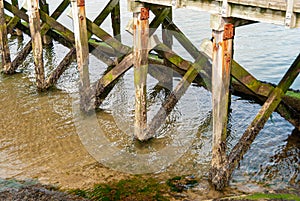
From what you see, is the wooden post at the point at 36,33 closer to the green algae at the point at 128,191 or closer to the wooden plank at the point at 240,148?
the green algae at the point at 128,191

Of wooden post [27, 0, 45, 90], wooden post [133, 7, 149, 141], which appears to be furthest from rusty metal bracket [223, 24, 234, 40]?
wooden post [27, 0, 45, 90]

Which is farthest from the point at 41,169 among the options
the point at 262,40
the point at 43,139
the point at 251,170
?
the point at 262,40

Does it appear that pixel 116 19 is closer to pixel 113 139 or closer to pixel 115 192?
pixel 113 139

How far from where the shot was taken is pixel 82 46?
8500 millimetres

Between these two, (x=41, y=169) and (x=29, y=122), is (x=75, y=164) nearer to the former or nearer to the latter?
(x=41, y=169)

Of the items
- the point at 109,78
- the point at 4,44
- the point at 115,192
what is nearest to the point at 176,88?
the point at 109,78

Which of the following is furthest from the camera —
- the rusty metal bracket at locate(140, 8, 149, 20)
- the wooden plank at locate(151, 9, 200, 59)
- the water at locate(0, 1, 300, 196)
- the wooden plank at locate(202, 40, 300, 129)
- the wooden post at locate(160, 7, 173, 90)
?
the wooden post at locate(160, 7, 173, 90)

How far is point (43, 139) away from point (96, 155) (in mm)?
1297

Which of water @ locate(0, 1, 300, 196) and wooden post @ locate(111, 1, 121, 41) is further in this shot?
wooden post @ locate(111, 1, 121, 41)

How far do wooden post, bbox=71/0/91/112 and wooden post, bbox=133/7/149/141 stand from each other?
5.00 feet

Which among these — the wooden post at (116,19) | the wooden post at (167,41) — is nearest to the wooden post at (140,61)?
the wooden post at (167,41)

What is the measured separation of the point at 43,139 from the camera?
8391mm

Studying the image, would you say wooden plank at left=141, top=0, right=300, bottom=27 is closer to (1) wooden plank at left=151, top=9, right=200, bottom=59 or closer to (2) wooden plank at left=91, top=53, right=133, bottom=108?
(2) wooden plank at left=91, top=53, right=133, bottom=108

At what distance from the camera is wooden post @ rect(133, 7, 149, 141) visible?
7094 millimetres
